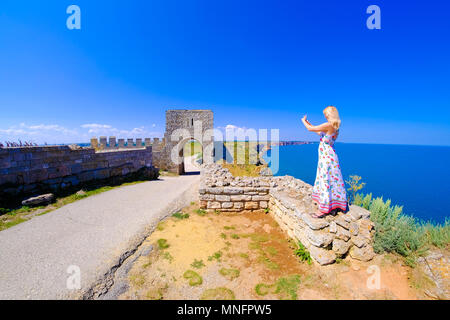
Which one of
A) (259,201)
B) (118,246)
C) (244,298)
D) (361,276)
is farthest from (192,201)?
(361,276)

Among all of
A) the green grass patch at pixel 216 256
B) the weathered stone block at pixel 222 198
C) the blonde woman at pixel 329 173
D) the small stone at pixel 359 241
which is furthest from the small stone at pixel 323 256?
the weathered stone block at pixel 222 198

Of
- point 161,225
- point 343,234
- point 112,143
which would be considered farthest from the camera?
point 112,143

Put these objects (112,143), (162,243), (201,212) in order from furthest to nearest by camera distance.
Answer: (112,143), (201,212), (162,243)

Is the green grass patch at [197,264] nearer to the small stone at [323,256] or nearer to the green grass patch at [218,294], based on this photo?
the green grass patch at [218,294]

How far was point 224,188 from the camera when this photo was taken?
5.89m

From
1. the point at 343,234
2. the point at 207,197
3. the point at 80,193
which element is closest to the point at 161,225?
the point at 207,197

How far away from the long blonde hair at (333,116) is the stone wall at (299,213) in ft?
6.33

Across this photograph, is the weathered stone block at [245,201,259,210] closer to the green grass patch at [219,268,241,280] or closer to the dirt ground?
the dirt ground

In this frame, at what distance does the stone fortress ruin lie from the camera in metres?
3.32

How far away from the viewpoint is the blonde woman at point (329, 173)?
3.61 metres

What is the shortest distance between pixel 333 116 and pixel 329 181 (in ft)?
4.50

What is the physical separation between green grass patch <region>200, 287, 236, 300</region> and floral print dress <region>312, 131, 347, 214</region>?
8.06 feet

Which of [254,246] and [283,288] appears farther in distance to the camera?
[254,246]

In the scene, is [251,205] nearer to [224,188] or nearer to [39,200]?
[224,188]
